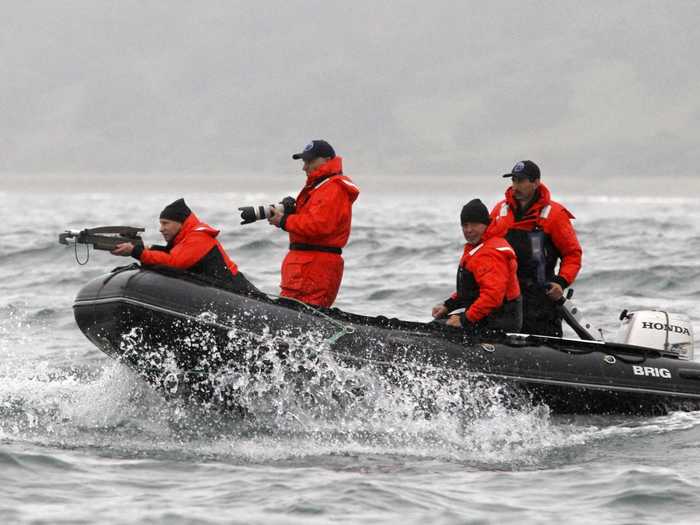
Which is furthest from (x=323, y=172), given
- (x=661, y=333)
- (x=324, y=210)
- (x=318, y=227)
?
(x=661, y=333)

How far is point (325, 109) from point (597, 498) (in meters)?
104

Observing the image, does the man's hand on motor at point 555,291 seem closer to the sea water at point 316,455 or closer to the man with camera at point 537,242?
the man with camera at point 537,242

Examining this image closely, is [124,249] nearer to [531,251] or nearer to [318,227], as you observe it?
[318,227]

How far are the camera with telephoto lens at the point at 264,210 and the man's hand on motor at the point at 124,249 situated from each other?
0.76 m

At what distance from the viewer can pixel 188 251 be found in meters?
9.26

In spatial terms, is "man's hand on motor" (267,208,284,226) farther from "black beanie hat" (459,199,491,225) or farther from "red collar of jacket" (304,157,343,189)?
"black beanie hat" (459,199,491,225)

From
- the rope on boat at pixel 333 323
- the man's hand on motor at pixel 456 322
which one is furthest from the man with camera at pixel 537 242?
the rope on boat at pixel 333 323

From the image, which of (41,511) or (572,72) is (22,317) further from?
(572,72)

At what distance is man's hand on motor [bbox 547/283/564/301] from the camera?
10016 mm

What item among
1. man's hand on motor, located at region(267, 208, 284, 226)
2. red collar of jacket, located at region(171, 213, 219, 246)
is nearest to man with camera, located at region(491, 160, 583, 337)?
man's hand on motor, located at region(267, 208, 284, 226)

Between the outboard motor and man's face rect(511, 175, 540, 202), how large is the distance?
1.27 metres

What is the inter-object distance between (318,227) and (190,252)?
0.91m

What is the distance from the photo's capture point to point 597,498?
25.3 ft

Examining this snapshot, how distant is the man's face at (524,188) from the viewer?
9961 mm
